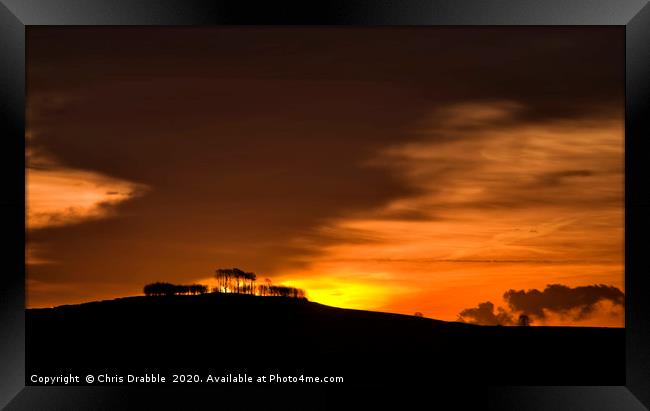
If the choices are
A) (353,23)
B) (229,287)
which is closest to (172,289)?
(229,287)

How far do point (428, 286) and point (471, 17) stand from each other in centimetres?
115

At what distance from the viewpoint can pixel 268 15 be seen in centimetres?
358

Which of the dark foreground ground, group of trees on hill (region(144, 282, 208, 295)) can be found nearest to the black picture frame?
the dark foreground ground

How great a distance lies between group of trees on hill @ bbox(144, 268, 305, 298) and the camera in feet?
12.0

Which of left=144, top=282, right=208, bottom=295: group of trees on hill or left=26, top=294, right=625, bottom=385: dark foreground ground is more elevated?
left=144, top=282, right=208, bottom=295: group of trees on hill

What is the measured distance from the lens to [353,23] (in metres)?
3.57

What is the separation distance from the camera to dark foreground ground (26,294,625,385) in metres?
3.59

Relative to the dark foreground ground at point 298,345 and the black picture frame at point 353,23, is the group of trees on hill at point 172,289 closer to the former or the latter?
the dark foreground ground at point 298,345

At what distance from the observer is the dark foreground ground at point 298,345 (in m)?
3.59

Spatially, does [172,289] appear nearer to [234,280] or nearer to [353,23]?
[234,280]

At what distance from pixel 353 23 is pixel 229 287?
4.02ft

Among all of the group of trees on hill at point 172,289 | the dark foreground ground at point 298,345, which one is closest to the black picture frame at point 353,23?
the dark foreground ground at point 298,345

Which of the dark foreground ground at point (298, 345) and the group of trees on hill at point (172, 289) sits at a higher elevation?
the group of trees on hill at point (172, 289)

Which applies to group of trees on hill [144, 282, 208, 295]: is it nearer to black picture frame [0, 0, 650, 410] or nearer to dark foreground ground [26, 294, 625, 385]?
dark foreground ground [26, 294, 625, 385]
